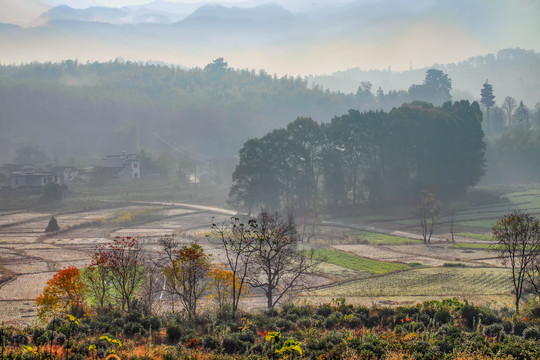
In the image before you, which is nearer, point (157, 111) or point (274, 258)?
point (274, 258)

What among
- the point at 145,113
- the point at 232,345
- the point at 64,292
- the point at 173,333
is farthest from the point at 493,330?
the point at 145,113

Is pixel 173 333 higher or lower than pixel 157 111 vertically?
lower

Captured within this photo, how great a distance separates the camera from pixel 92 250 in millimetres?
37094

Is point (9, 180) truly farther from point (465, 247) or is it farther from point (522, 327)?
point (522, 327)

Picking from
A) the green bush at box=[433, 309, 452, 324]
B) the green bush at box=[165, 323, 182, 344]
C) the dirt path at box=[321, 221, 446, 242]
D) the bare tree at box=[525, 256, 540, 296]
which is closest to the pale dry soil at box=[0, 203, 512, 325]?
the dirt path at box=[321, 221, 446, 242]

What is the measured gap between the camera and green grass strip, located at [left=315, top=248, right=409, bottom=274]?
3234cm

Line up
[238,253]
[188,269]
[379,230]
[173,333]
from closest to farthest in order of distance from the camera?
[173,333]
[188,269]
[238,253]
[379,230]

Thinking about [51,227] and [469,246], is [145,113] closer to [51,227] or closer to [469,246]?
[51,227]

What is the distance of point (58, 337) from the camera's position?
13.9 meters

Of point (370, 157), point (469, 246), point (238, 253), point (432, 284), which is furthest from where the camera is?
point (370, 157)

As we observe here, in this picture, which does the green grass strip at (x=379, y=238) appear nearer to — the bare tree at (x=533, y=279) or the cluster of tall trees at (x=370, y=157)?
the cluster of tall trees at (x=370, y=157)

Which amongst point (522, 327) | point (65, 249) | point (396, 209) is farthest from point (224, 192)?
point (522, 327)

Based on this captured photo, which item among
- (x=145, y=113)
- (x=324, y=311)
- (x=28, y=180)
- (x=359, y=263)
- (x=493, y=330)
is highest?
(x=145, y=113)

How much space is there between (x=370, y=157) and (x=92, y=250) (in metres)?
37.3
